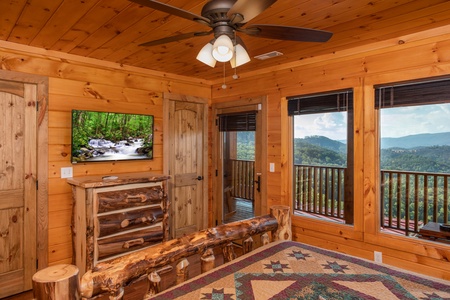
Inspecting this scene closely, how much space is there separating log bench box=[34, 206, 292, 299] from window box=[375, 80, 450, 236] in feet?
4.73

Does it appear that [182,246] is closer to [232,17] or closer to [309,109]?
[232,17]

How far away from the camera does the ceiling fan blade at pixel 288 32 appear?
5.40 feet

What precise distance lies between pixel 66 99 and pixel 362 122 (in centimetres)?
328

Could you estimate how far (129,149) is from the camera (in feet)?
12.0

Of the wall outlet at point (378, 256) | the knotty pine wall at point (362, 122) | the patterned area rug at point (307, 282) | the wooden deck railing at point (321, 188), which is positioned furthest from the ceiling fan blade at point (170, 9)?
the wooden deck railing at point (321, 188)

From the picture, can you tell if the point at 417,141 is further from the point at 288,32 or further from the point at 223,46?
the point at 223,46

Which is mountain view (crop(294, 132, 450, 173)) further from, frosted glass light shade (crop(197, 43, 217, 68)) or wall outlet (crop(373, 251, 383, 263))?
frosted glass light shade (crop(197, 43, 217, 68))

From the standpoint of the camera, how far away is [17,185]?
294 centimetres

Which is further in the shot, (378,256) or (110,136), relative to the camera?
(110,136)

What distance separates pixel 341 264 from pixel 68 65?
11.1 ft

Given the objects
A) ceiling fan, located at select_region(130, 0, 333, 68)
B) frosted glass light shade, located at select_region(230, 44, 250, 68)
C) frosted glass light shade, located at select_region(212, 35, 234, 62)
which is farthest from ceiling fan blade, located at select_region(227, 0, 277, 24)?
frosted glass light shade, located at select_region(230, 44, 250, 68)

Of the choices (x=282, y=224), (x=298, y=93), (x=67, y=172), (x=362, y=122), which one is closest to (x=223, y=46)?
(x=282, y=224)

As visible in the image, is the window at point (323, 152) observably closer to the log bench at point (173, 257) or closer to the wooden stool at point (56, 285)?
the log bench at point (173, 257)

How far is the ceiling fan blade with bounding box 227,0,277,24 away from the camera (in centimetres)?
132
